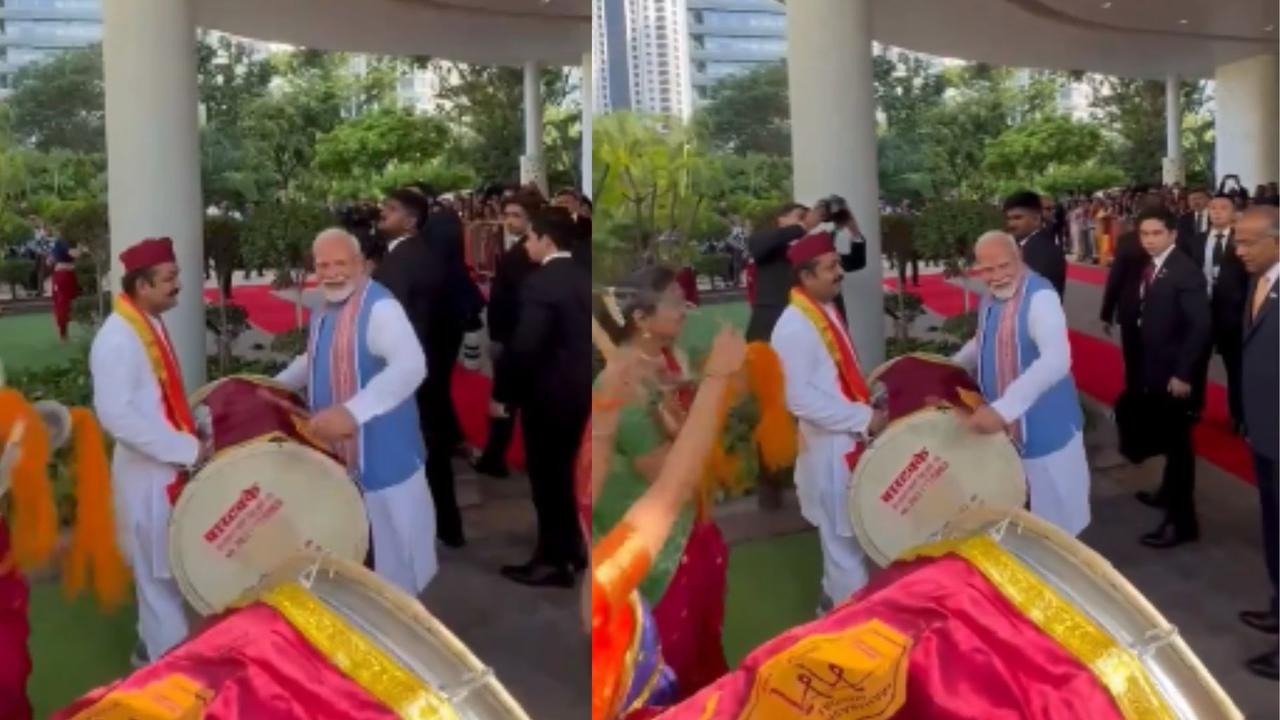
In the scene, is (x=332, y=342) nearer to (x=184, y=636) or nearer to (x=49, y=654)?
(x=184, y=636)

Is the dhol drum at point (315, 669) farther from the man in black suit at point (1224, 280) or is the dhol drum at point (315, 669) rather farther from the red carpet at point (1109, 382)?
the man in black suit at point (1224, 280)

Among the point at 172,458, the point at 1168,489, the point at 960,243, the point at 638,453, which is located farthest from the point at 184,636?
the point at 1168,489

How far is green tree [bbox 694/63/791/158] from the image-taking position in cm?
108

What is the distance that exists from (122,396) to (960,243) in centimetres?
102

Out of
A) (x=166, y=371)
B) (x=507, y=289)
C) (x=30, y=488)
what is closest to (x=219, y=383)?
(x=166, y=371)

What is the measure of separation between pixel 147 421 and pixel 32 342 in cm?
17

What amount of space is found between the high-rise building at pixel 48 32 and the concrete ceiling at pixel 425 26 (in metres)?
0.13

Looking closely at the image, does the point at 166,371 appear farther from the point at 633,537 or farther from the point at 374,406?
the point at 633,537

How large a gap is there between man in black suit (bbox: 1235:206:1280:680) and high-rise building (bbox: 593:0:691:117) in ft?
1.78

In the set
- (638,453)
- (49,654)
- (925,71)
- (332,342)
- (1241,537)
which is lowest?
(49,654)

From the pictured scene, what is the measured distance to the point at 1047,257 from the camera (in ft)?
3.74

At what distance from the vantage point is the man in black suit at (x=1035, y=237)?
112 centimetres

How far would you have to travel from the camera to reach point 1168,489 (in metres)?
1.17

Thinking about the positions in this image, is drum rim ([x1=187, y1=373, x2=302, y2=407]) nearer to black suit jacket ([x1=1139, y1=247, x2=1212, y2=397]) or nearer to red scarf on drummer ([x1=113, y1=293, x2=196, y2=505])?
red scarf on drummer ([x1=113, y1=293, x2=196, y2=505])
